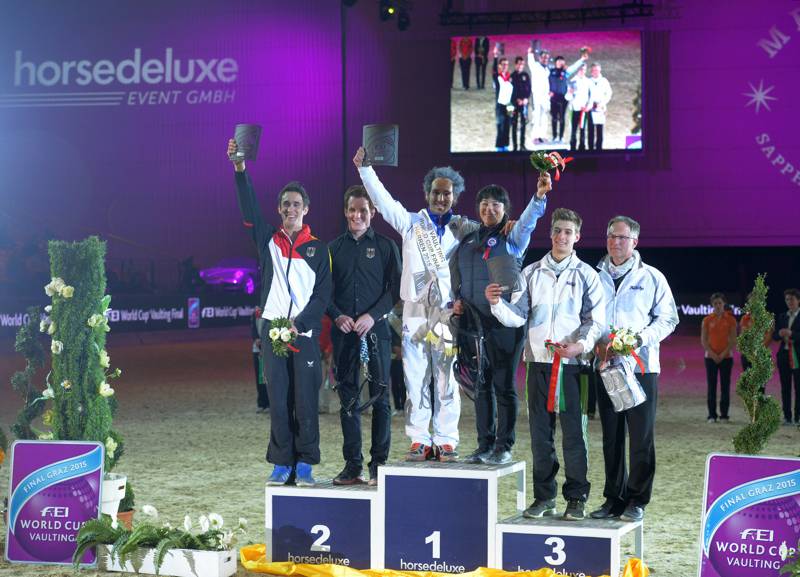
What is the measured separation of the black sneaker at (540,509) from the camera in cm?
579

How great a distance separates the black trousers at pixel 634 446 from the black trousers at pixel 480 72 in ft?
64.8

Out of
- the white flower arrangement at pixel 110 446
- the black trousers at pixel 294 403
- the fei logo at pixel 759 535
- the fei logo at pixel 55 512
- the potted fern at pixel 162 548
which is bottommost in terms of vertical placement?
the potted fern at pixel 162 548

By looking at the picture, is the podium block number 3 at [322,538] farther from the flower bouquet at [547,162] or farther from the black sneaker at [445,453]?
the flower bouquet at [547,162]

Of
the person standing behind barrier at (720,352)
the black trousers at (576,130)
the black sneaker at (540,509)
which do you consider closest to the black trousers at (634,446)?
the black sneaker at (540,509)

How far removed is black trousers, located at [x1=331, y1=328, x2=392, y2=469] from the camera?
6.41 m

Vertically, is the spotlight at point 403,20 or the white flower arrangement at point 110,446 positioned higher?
the spotlight at point 403,20

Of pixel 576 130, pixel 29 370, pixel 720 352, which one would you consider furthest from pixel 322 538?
pixel 576 130

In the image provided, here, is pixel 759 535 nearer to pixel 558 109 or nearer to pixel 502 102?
pixel 558 109

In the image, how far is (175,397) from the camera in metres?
14.9

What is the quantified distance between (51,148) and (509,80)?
12689 millimetres

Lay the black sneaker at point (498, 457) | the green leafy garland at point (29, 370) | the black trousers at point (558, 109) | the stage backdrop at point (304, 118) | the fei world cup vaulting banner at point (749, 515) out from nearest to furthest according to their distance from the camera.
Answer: the fei world cup vaulting banner at point (749, 515) < the black sneaker at point (498, 457) < the green leafy garland at point (29, 370) < the black trousers at point (558, 109) < the stage backdrop at point (304, 118)

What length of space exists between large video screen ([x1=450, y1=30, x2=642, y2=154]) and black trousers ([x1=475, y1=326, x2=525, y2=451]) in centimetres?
1851

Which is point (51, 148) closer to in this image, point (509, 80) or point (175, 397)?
point (509, 80)

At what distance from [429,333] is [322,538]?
1321mm
